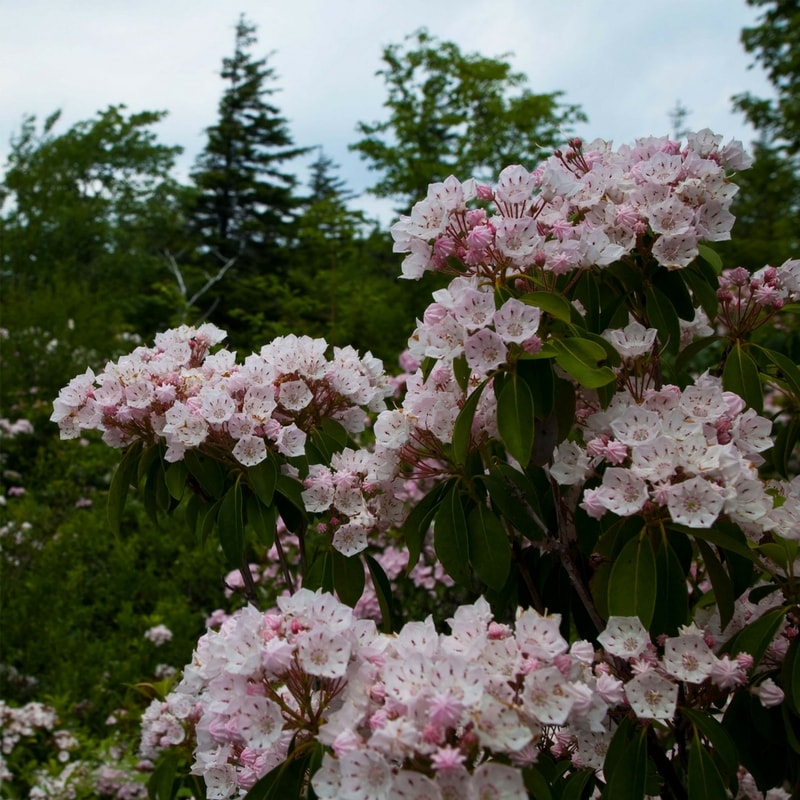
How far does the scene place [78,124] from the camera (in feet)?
65.4

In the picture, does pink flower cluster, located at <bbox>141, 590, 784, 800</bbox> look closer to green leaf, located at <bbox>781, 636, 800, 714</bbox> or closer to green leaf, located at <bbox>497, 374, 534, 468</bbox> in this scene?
green leaf, located at <bbox>781, 636, 800, 714</bbox>

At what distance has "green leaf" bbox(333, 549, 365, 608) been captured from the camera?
1.73 metres

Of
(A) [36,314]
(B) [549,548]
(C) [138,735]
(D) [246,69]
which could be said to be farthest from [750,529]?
(D) [246,69]

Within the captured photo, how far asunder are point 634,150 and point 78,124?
21.0 m

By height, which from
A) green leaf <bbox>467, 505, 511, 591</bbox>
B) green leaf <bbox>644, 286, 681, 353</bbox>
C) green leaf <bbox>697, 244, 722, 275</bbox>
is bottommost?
green leaf <bbox>467, 505, 511, 591</bbox>

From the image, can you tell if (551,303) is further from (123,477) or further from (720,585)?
(123,477)

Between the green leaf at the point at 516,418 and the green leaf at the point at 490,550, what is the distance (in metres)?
0.22

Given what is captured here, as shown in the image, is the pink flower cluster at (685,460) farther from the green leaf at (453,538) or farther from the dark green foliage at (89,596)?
the dark green foliage at (89,596)

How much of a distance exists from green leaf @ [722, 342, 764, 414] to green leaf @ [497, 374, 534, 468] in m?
0.49

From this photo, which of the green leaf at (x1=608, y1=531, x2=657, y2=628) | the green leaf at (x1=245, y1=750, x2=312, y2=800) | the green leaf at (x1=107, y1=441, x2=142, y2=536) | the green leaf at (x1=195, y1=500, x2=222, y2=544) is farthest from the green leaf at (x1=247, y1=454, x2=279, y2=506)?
the green leaf at (x1=608, y1=531, x2=657, y2=628)

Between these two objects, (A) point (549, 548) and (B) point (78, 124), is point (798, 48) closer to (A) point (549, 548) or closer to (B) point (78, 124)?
(A) point (549, 548)

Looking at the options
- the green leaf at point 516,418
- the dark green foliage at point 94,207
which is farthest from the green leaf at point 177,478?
the dark green foliage at point 94,207

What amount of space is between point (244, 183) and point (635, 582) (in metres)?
22.4

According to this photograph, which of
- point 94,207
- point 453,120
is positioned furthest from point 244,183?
point 453,120
